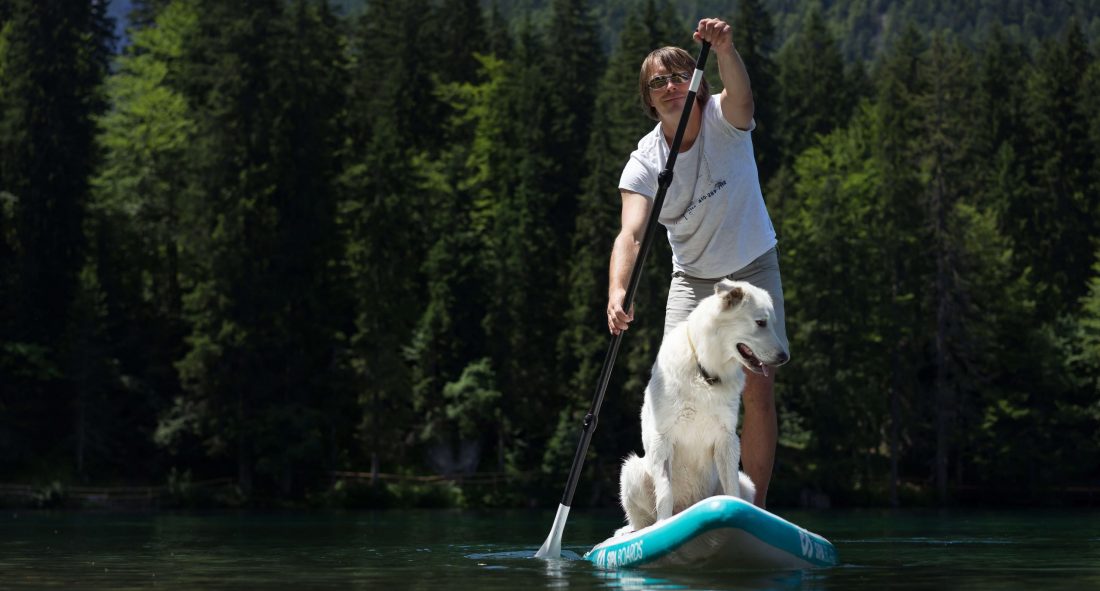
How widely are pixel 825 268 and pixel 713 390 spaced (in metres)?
46.6

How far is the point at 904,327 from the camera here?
178ft

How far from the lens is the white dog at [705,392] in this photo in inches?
345

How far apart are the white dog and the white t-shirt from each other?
67 cm

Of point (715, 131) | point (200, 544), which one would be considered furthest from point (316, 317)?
point (715, 131)

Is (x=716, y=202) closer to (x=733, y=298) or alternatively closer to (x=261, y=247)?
(x=733, y=298)

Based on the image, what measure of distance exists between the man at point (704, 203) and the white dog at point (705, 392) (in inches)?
16.4

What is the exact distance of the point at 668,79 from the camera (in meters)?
9.66

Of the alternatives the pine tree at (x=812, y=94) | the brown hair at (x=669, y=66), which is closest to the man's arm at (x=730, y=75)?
the brown hair at (x=669, y=66)

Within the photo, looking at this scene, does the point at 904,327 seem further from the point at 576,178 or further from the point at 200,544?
the point at 200,544

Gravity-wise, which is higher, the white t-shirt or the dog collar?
the white t-shirt

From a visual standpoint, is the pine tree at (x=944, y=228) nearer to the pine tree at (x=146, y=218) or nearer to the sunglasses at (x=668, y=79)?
the pine tree at (x=146, y=218)

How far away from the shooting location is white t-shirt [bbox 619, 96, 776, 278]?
9.46m

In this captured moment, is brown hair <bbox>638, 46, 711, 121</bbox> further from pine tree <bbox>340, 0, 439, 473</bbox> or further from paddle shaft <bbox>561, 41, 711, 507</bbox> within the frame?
pine tree <bbox>340, 0, 439, 473</bbox>

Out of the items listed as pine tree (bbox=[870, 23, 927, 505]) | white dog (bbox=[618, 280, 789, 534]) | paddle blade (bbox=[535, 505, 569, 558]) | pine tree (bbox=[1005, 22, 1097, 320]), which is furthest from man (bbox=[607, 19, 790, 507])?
pine tree (bbox=[1005, 22, 1097, 320])
